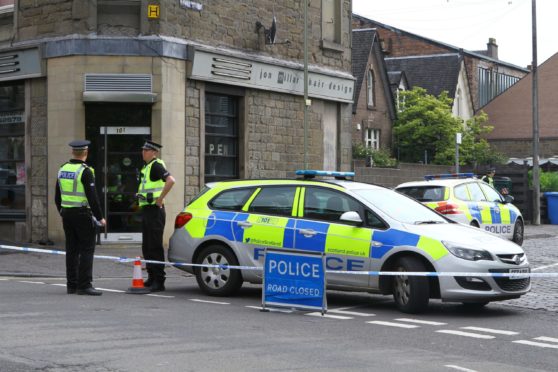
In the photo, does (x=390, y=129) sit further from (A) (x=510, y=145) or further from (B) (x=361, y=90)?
(A) (x=510, y=145)

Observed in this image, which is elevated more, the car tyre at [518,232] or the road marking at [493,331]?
the car tyre at [518,232]

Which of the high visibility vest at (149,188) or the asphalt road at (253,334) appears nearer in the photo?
the asphalt road at (253,334)

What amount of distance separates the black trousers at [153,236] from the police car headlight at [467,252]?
3.78 meters

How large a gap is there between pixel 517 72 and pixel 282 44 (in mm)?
56596

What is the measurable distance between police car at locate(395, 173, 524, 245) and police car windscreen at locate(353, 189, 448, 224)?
746cm

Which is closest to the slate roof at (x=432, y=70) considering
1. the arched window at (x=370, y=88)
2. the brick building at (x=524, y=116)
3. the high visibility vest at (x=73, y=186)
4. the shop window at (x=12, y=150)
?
the brick building at (x=524, y=116)

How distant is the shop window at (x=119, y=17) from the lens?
19.3 m

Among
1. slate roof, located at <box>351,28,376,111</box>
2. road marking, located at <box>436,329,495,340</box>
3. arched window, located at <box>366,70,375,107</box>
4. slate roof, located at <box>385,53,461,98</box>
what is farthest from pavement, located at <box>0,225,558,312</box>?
slate roof, located at <box>385,53,461,98</box>

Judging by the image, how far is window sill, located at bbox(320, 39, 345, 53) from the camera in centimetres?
2406

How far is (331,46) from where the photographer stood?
24.3 m

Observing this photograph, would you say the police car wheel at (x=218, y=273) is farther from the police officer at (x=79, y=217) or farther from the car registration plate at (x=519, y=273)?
the car registration plate at (x=519, y=273)

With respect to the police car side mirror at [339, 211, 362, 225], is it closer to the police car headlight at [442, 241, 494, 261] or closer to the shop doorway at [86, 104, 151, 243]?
the police car headlight at [442, 241, 494, 261]

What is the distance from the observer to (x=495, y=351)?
8391 millimetres

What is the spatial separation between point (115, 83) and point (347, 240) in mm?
9312
